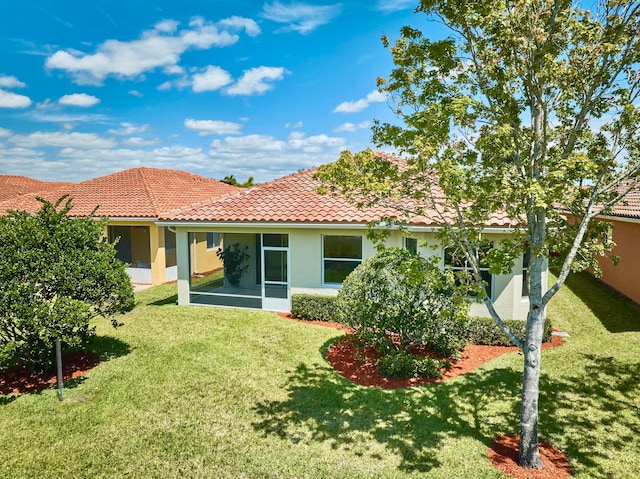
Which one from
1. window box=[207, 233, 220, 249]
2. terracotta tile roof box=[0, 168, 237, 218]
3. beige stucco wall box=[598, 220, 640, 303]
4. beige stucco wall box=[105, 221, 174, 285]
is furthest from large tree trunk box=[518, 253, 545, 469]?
window box=[207, 233, 220, 249]

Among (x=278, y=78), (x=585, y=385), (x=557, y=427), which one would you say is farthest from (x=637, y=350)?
(x=278, y=78)

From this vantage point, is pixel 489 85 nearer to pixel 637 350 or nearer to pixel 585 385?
pixel 585 385

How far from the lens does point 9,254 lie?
8.12 m

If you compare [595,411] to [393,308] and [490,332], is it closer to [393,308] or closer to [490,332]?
[490,332]

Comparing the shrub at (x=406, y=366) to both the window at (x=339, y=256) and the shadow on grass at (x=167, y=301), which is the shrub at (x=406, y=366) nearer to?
the window at (x=339, y=256)

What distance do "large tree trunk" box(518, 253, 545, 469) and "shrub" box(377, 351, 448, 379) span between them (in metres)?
3.14

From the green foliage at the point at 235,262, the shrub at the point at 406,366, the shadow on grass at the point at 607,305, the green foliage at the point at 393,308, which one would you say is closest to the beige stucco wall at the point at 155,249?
the green foliage at the point at 235,262

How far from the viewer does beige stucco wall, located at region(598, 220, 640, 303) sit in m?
15.0

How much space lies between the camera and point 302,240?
1430 cm

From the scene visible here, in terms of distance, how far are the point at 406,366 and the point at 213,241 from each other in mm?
18385

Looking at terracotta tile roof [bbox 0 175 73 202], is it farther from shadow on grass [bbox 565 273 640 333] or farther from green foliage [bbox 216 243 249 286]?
shadow on grass [bbox 565 273 640 333]

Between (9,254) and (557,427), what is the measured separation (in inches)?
435

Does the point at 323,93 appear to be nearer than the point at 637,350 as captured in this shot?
No

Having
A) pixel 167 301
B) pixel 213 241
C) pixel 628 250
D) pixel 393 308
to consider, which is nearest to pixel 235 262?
pixel 167 301
